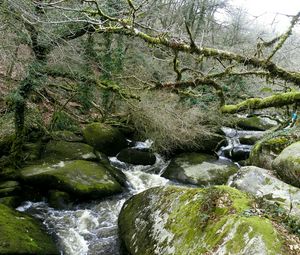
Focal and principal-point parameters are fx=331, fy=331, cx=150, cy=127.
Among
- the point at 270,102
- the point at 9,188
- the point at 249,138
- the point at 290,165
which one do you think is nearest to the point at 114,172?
the point at 9,188

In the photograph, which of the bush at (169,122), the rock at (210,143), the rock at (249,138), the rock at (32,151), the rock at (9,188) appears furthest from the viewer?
the rock at (249,138)

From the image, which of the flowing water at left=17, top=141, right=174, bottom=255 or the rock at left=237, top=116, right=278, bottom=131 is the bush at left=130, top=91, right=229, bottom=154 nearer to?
the flowing water at left=17, top=141, right=174, bottom=255

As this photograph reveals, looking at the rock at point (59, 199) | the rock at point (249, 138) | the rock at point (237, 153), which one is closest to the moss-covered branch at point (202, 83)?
the rock at point (59, 199)

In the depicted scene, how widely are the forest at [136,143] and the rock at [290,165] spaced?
3 centimetres

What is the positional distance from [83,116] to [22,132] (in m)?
4.70

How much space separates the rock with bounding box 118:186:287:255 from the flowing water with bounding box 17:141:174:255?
0.62 m

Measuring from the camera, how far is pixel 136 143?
14.3 m

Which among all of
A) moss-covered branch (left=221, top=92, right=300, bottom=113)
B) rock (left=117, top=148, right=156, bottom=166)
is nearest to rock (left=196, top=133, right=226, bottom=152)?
rock (left=117, top=148, right=156, bottom=166)

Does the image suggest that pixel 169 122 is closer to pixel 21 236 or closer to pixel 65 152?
pixel 65 152

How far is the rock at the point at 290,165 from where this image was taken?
25.1 feet

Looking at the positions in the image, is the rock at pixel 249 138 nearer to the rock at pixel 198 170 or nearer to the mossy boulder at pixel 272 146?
the rock at pixel 198 170

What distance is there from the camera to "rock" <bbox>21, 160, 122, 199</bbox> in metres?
8.98

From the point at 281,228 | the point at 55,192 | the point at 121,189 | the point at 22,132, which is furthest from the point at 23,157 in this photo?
the point at 281,228

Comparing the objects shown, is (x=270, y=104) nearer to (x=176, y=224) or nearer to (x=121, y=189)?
(x=176, y=224)
